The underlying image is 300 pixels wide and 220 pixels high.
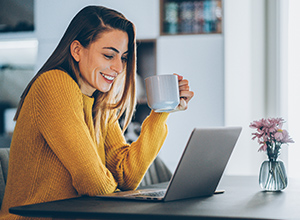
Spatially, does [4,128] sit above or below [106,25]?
below

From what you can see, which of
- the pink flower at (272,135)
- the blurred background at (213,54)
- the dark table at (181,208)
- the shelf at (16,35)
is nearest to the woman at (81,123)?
the dark table at (181,208)

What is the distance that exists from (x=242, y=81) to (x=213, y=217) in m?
2.25

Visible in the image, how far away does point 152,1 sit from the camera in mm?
3074

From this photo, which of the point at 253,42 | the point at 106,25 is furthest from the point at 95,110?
the point at 253,42

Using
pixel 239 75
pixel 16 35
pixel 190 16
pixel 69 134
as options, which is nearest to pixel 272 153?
pixel 69 134

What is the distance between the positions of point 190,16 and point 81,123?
2135mm

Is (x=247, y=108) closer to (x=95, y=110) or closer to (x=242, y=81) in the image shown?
(x=242, y=81)

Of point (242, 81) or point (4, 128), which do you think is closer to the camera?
point (242, 81)

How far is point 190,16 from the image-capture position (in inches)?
124

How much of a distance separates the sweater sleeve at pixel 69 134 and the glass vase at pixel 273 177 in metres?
0.46

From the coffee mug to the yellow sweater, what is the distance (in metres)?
0.21

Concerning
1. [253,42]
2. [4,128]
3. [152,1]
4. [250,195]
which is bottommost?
[4,128]

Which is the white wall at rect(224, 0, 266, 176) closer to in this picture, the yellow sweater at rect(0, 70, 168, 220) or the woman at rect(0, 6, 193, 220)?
the woman at rect(0, 6, 193, 220)

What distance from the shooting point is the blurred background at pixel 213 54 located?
9.75 feet
